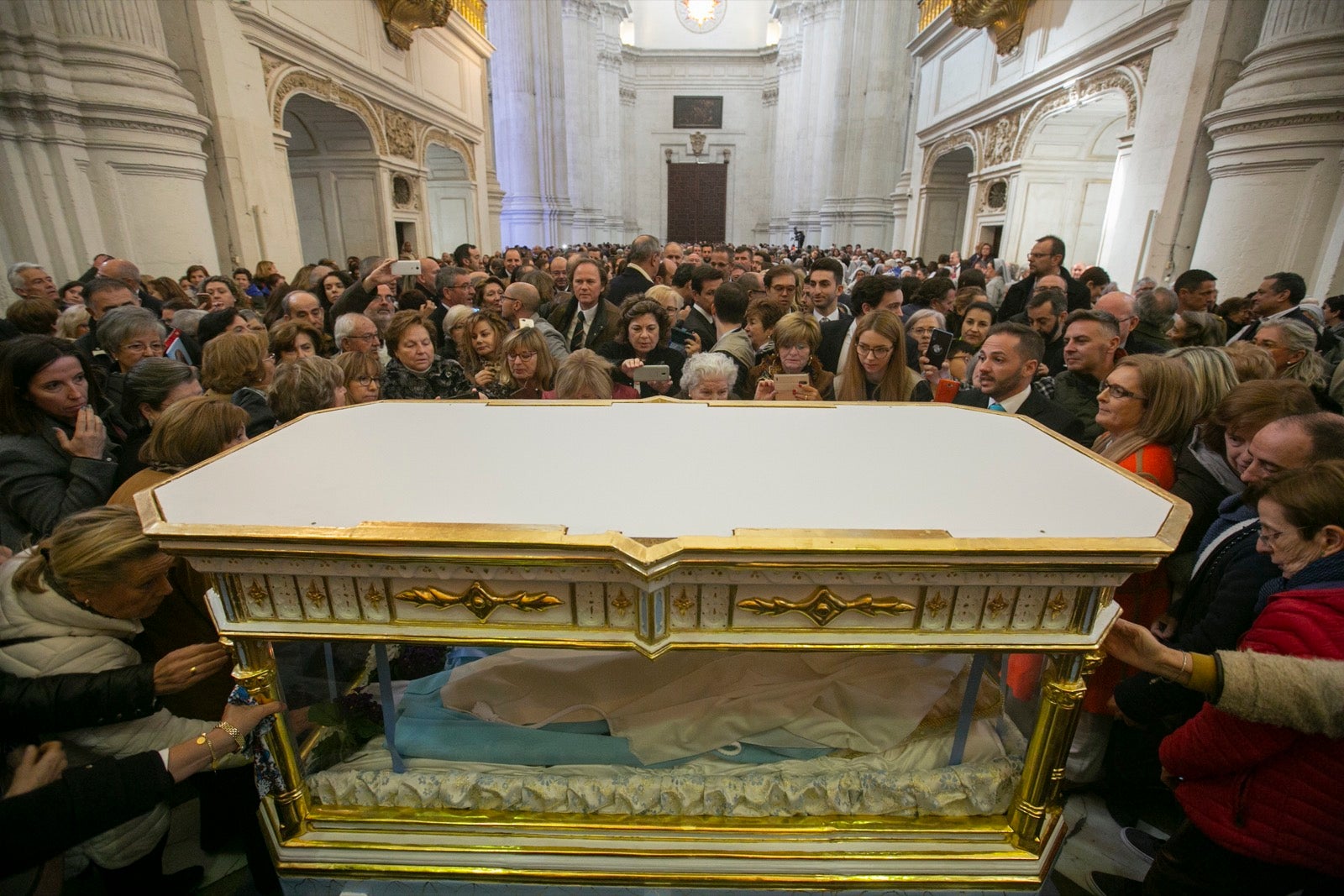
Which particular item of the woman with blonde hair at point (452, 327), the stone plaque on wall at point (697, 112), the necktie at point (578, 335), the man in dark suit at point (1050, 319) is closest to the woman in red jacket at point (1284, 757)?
the man in dark suit at point (1050, 319)

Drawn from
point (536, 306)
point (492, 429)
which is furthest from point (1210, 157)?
point (492, 429)

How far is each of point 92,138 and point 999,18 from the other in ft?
36.6

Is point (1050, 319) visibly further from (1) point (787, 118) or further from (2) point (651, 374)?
(1) point (787, 118)

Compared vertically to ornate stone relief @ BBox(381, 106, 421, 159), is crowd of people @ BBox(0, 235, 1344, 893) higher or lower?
lower

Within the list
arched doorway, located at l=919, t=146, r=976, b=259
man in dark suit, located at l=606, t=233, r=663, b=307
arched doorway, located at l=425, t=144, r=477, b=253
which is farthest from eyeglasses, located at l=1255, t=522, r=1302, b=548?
arched doorway, located at l=425, t=144, r=477, b=253

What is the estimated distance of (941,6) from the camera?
11.8m

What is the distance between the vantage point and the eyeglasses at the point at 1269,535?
1.26 metres

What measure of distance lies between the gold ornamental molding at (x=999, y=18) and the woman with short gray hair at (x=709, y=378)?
9.84 meters

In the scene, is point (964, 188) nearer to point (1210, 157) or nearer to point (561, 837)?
point (1210, 157)

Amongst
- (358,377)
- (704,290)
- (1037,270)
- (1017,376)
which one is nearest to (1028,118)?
(1037,270)

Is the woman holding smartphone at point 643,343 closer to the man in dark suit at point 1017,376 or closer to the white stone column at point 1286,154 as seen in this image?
the man in dark suit at point 1017,376

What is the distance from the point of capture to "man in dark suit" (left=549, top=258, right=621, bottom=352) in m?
3.85

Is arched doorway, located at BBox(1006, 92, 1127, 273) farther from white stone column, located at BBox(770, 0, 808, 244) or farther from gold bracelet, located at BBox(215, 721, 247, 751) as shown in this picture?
white stone column, located at BBox(770, 0, 808, 244)

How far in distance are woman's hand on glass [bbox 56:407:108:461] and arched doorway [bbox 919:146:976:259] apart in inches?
537
